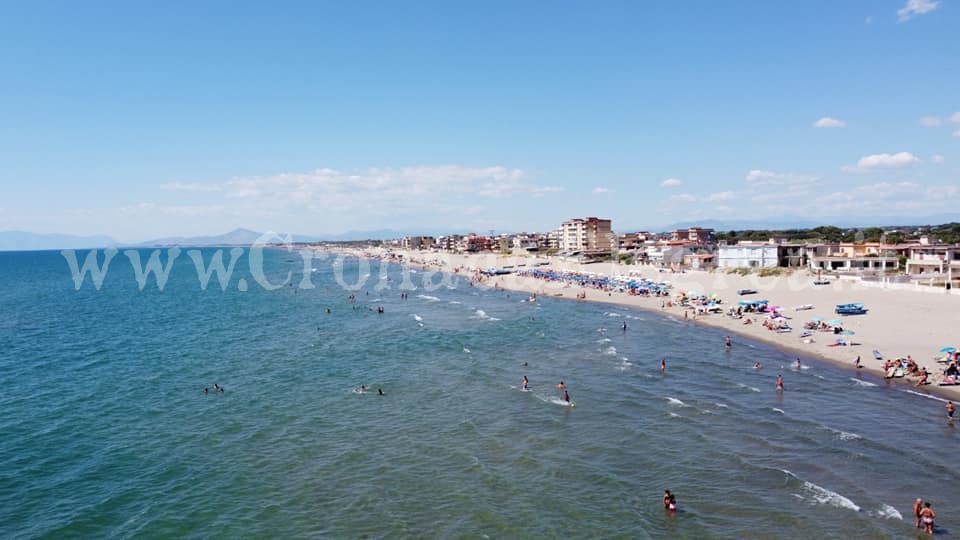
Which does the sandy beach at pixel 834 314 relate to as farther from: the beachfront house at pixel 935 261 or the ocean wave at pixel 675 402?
the ocean wave at pixel 675 402

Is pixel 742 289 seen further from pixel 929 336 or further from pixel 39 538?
pixel 39 538

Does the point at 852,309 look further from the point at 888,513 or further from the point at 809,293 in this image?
the point at 888,513

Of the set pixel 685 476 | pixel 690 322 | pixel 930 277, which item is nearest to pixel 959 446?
pixel 685 476

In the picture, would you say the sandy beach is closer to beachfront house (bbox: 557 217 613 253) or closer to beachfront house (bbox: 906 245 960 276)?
beachfront house (bbox: 906 245 960 276)

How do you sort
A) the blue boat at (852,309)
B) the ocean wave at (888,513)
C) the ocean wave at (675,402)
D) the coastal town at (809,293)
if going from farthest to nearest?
the blue boat at (852,309), the coastal town at (809,293), the ocean wave at (675,402), the ocean wave at (888,513)

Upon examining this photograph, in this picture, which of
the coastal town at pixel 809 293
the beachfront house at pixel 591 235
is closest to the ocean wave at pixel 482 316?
the coastal town at pixel 809 293

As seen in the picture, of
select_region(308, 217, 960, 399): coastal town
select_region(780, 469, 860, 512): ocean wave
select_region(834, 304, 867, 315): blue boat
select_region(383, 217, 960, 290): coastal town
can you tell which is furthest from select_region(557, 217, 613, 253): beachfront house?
select_region(780, 469, 860, 512): ocean wave
